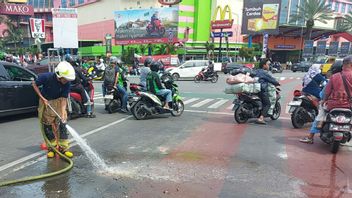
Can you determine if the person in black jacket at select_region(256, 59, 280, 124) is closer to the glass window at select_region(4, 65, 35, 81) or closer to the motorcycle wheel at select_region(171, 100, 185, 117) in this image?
the motorcycle wheel at select_region(171, 100, 185, 117)

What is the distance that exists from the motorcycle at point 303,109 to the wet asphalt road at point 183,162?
342mm

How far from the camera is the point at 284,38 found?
68875 mm

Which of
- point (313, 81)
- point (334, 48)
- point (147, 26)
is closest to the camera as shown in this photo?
Answer: point (313, 81)

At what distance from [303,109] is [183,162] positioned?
4.14m

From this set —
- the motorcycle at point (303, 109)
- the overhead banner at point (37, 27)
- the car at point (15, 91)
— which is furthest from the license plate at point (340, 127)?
the overhead banner at point (37, 27)

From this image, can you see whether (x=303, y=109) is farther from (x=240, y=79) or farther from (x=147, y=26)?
(x=147, y=26)

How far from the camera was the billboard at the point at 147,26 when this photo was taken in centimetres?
5647

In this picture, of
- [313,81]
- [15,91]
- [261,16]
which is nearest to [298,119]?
[313,81]

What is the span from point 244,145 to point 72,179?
3.50 metres

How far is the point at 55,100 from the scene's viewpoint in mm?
5656

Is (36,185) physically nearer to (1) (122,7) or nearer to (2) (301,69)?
(2) (301,69)

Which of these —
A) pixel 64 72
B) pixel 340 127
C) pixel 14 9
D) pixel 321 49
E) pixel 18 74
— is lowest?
pixel 340 127

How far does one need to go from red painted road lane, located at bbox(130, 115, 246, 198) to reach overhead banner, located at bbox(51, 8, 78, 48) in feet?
23.8

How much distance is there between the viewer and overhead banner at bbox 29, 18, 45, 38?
14.1m
